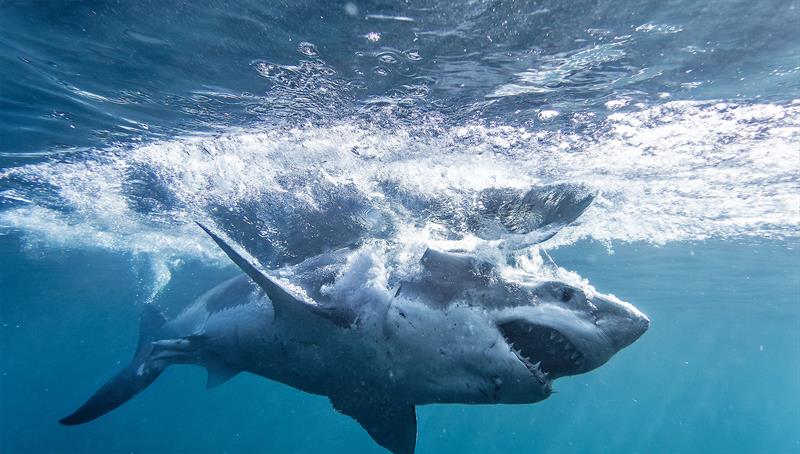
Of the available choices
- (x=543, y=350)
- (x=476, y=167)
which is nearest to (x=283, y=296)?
(x=543, y=350)

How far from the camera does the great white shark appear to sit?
3.36 metres

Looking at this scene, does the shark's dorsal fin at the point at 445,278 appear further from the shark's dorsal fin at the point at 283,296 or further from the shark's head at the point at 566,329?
the shark's dorsal fin at the point at 283,296

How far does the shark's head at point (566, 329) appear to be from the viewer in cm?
326

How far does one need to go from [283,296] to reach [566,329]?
2531 millimetres

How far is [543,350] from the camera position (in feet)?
11.4

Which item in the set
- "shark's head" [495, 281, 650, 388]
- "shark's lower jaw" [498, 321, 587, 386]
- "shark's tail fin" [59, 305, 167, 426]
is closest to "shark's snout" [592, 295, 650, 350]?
"shark's head" [495, 281, 650, 388]

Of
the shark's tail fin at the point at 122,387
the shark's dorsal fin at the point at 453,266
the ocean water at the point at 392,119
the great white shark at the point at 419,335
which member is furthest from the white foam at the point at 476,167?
the shark's dorsal fin at the point at 453,266

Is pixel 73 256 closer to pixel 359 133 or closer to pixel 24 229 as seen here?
pixel 24 229

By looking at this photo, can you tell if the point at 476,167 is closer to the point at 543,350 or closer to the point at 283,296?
the point at 283,296

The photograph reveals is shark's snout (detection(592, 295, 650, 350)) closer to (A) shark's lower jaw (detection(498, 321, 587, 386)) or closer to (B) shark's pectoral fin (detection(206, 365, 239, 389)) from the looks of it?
(A) shark's lower jaw (detection(498, 321, 587, 386))

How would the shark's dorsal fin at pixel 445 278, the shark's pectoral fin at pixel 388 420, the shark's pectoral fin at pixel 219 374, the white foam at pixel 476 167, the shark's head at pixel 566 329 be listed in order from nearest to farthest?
the shark's head at pixel 566 329 → the shark's dorsal fin at pixel 445 278 → the shark's pectoral fin at pixel 388 420 → the shark's pectoral fin at pixel 219 374 → the white foam at pixel 476 167

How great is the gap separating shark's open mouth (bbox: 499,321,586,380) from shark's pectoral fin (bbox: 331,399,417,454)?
1619mm

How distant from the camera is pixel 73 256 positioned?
2422 centimetres

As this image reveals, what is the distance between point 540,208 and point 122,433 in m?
62.1
